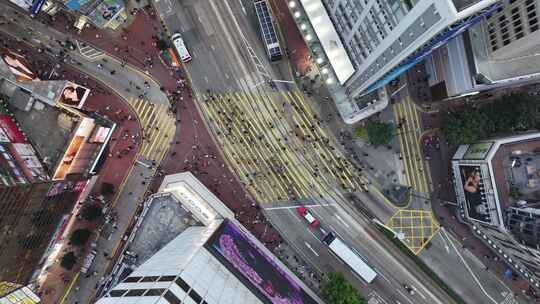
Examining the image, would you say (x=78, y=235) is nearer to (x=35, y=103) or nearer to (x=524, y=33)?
(x=35, y=103)

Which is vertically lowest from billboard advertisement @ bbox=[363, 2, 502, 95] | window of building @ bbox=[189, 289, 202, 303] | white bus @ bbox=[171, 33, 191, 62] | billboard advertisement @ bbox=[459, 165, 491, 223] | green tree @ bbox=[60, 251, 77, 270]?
billboard advertisement @ bbox=[459, 165, 491, 223]

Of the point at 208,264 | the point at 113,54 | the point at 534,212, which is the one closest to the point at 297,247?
the point at 208,264

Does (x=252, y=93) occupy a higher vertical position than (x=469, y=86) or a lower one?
higher

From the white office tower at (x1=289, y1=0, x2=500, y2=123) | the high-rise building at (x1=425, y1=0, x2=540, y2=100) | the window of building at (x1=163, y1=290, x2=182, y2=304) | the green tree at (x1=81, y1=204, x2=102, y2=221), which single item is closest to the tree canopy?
the high-rise building at (x1=425, y1=0, x2=540, y2=100)

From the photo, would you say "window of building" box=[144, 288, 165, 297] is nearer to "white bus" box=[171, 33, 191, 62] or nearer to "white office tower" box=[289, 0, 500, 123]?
"white office tower" box=[289, 0, 500, 123]

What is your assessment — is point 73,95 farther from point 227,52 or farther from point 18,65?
point 227,52

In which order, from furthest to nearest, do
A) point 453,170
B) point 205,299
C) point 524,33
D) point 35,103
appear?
point 453,170, point 35,103, point 524,33, point 205,299
